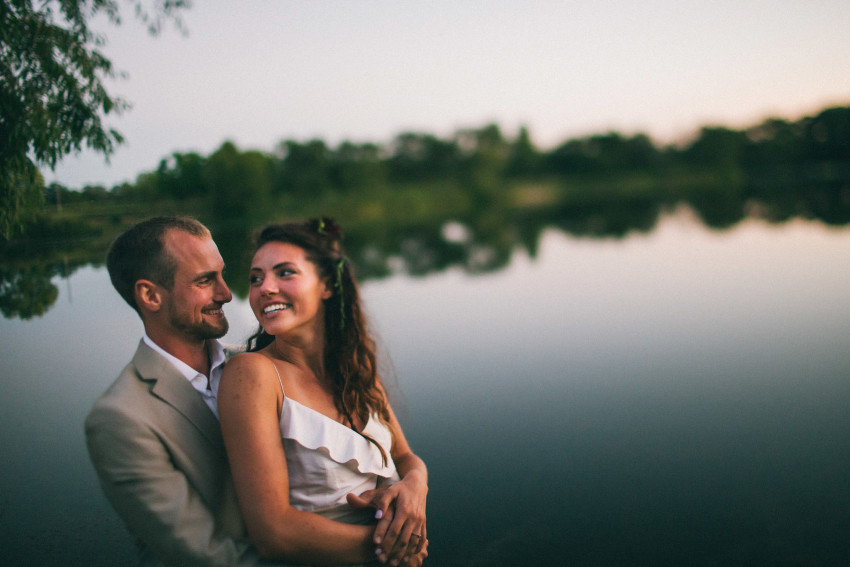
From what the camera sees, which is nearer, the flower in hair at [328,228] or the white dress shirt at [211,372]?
the white dress shirt at [211,372]

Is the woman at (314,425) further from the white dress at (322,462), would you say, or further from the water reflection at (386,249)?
the water reflection at (386,249)

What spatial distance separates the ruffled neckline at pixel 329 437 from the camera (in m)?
1.96

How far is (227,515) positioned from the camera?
74.8 inches

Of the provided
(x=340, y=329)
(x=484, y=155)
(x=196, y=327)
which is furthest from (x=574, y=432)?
(x=484, y=155)

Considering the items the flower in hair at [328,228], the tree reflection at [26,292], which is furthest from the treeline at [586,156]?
the flower in hair at [328,228]

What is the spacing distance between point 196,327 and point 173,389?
282 millimetres

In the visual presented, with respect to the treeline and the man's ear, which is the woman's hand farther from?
the treeline

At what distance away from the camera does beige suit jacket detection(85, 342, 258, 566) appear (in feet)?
5.34

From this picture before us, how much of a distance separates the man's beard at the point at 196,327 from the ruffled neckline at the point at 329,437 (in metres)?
0.38

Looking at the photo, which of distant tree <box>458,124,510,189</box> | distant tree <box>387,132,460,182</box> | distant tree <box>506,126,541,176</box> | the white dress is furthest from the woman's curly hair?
distant tree <box>506,126,541,176</box>

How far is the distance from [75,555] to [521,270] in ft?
50.7

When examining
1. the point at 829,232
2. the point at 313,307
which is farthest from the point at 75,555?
the point at 829,232

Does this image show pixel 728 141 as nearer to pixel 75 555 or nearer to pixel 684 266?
pixel 684 266

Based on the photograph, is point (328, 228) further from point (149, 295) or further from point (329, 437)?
point (329, 437)
